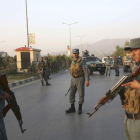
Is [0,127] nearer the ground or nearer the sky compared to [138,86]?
nearer the ground

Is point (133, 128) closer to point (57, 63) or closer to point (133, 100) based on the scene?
point (133, 100)

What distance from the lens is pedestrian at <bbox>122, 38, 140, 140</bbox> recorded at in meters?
1.94

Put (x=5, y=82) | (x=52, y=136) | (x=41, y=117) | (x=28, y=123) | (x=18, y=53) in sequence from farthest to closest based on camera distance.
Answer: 1. (x=18, y=53)
2. (x=41, y=117)
3. (x=28, y=123)
4. (x=52, y=136)
5. (x=5, y=82)

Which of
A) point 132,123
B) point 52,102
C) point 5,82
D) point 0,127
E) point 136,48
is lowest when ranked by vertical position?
point 52,102

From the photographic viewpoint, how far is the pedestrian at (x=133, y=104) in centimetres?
194

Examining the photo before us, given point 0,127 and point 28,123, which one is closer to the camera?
point 0,127

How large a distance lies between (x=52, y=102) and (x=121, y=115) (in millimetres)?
2541

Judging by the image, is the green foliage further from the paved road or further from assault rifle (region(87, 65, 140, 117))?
assault rifle (region(87, 65, 140, 117))

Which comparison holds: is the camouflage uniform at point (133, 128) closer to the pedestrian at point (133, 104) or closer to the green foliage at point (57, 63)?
the pedestrian at point (133, 104)

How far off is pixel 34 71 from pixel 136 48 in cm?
1648

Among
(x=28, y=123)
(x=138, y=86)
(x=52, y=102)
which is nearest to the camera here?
(x=138, y=86)

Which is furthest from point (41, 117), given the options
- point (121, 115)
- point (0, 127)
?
point (0, 127)

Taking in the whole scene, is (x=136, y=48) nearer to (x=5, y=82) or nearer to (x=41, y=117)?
(x=5, y=82)

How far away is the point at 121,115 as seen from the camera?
17.1 feet
